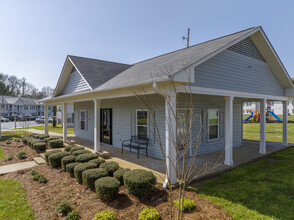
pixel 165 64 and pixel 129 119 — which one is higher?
pixel 165 64

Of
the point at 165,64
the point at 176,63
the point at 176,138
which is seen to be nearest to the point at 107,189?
the point at 176,138

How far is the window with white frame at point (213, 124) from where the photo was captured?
8300mm

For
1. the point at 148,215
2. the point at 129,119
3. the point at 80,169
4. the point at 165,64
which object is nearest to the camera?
the point at 148,215

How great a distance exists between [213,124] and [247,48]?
361cm

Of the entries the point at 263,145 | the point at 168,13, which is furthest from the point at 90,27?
the point at 263,145

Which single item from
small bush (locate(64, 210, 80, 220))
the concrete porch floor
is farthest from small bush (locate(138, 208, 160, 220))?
the concrete porch floor

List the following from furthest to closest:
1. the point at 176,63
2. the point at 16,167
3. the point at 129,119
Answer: the point at 129,119
the point at 16,167
the point at 176,63

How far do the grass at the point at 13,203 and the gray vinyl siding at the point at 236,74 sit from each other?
532cm

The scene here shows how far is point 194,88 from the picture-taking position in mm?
5238

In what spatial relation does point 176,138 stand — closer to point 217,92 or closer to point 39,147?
point 217,92

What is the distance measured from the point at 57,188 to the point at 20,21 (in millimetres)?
7425

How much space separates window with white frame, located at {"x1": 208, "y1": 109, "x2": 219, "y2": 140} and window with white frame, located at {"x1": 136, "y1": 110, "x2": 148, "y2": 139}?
2.99m

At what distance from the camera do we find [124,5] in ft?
29.9

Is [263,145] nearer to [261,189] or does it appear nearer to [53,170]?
[261,189]
